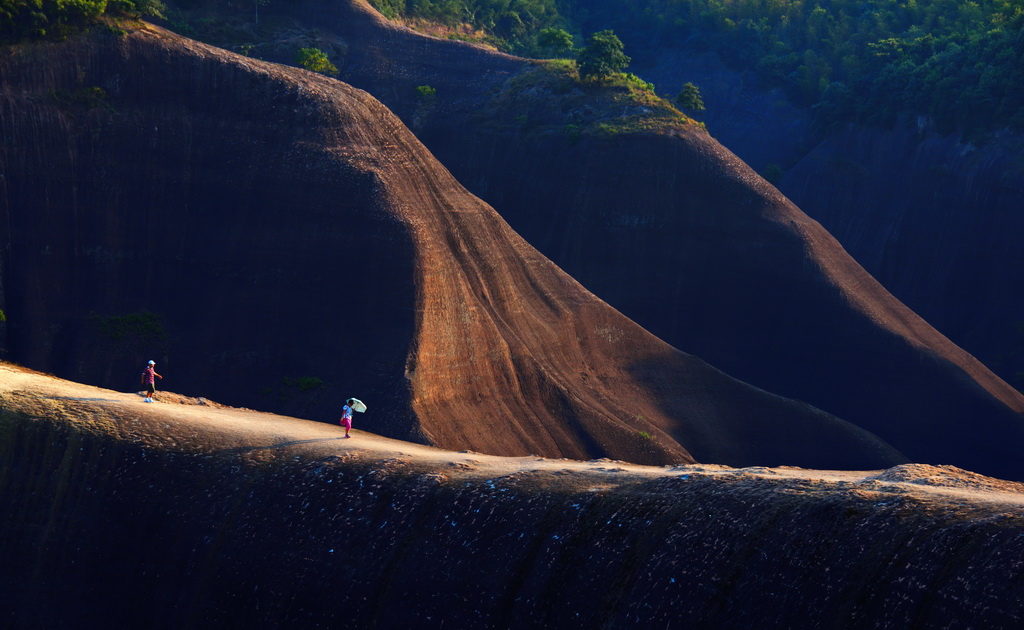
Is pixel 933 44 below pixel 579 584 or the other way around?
the other way around

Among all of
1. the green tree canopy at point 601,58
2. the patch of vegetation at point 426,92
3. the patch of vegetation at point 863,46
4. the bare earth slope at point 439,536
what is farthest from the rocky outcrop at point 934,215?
the bare earth slope at point 439,536

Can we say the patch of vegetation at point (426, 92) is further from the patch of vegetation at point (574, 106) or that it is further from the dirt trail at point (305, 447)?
the dirt trail at point (305, 447)

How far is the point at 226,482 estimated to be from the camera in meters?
18.2

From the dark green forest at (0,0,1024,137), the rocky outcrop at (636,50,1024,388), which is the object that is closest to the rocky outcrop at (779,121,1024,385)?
the rocky outcrop at (636,50,1024,388)

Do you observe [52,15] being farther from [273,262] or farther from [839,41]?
[839,41]

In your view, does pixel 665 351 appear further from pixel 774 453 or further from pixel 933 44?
pixel 933 44

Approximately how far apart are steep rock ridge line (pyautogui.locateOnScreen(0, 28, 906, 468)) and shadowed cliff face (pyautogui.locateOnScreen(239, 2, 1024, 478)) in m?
8.60

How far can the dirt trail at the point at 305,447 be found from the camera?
56.8 ft

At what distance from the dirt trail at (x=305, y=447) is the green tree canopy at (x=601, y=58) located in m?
31.0

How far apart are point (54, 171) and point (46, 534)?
48.2 ft

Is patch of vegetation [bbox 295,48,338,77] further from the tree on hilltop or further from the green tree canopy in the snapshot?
the tree on hilltop

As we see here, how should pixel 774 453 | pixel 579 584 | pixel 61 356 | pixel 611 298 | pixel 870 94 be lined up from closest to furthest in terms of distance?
1. pixel 579 584
2. pixel 61 356
3. pixel 774 453
4. pixel 611 298
5. pixel 870 94

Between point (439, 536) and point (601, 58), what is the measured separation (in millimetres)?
35384

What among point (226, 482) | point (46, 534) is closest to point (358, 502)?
point (226, 482)
